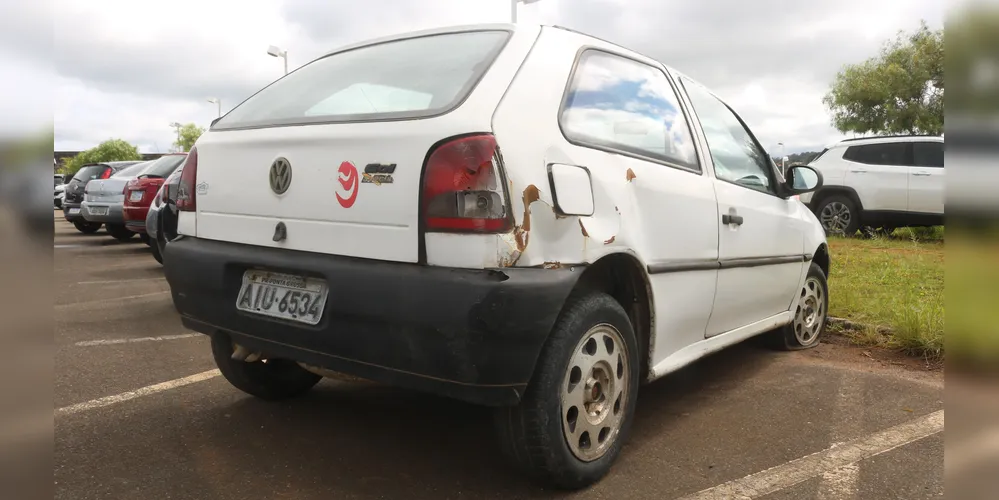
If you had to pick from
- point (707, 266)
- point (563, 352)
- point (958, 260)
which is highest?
point (958, 260)

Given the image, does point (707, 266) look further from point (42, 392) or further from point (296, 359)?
point (42, 392)

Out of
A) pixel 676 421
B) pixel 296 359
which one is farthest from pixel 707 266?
pixel 296 359

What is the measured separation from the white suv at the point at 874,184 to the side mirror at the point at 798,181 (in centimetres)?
752

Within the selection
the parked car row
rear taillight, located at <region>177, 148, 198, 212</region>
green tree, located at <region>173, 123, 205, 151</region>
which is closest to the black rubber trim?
rear taillight, located at <region>177, 148, 198, 212</region>

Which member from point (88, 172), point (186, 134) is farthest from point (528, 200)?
point (186, 134)

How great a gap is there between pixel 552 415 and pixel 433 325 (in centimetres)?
52

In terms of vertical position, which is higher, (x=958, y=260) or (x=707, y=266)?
(x=958, y=260)

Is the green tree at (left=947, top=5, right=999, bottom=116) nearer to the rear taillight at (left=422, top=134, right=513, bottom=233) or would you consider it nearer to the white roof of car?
the rear taillight at (left=422, top=134, right=513, bottom=233)

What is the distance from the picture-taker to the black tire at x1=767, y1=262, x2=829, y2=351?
14.5 ft

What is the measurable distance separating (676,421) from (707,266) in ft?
2.43

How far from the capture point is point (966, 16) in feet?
2.11

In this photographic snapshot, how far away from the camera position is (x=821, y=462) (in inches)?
107

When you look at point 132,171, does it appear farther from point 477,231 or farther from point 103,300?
point 477,231

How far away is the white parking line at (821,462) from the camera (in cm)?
244
